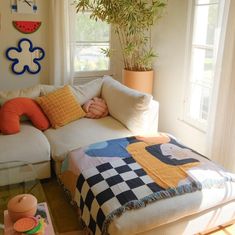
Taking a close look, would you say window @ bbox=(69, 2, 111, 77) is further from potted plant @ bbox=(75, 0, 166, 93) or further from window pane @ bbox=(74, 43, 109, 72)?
potted plant @ bbox=(75, 0, 166, 93)

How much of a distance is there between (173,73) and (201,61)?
0.41 meters

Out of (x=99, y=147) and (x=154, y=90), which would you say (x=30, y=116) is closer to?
(x=99, y=147)

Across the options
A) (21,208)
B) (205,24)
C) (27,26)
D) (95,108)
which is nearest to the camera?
(21,208)

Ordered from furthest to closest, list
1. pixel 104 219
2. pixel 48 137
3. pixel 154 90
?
1. pixel 154 90
2. pixel 48 137
3. pixel 104 219

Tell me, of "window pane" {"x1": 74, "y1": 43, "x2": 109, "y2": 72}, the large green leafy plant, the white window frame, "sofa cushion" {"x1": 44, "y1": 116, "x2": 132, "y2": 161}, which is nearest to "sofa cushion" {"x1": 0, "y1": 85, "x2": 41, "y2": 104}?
"sofa cushion" {"x1": 44, "y1": 116, "x2": 132, "y2": 161}

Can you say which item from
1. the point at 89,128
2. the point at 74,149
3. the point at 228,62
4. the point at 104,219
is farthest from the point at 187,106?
the point at 104,219

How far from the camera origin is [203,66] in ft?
9.67

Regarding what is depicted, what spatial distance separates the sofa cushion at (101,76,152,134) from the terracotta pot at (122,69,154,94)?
421 millimetres

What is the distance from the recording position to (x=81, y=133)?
2688 millimetres

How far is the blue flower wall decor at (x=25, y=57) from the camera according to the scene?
3566 mm

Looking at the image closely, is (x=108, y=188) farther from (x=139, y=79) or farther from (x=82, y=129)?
(x=139, y=79)

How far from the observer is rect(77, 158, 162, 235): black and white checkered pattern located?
5.78 ft

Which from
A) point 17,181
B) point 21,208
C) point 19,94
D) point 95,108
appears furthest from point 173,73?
point 21,208

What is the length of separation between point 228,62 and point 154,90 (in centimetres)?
143
